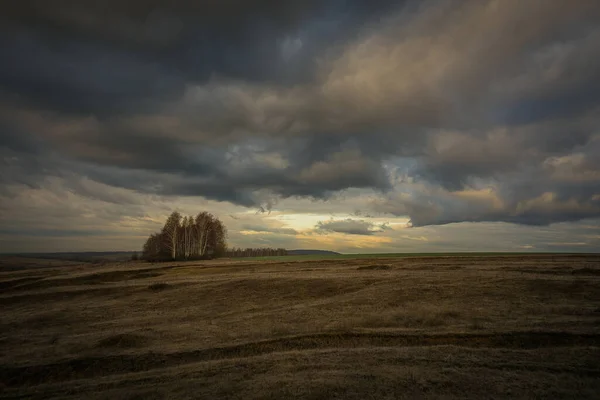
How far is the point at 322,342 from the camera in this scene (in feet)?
72.9

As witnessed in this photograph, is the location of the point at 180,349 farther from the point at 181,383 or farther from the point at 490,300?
the point at 490,300

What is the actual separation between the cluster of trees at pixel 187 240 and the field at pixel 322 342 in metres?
85.0

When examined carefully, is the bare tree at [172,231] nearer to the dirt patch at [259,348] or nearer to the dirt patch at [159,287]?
the dirt patch at [159,287]

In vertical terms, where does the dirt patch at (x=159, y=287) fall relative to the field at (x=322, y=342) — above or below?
above

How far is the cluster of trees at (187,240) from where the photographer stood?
127 meters

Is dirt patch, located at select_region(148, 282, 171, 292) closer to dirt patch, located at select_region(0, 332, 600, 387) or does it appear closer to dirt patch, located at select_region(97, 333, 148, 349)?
dirt patch, located at select_region(97, 333, 148, 349)

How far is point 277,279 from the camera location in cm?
4875

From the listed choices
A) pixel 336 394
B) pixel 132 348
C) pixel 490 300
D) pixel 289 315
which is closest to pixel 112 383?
pixel 132 348

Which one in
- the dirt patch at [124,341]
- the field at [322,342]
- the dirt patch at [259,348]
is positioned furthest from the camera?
the dirt patch at [124,341]

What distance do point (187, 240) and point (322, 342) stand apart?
11736 centimetres

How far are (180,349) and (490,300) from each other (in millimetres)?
26908

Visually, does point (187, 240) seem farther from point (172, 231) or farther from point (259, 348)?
point (259, 348)

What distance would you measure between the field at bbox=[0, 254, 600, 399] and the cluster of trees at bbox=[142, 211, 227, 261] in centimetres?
8504

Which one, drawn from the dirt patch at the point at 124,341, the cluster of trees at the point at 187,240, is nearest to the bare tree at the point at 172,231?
the cluster of trees at the point at 187,240
